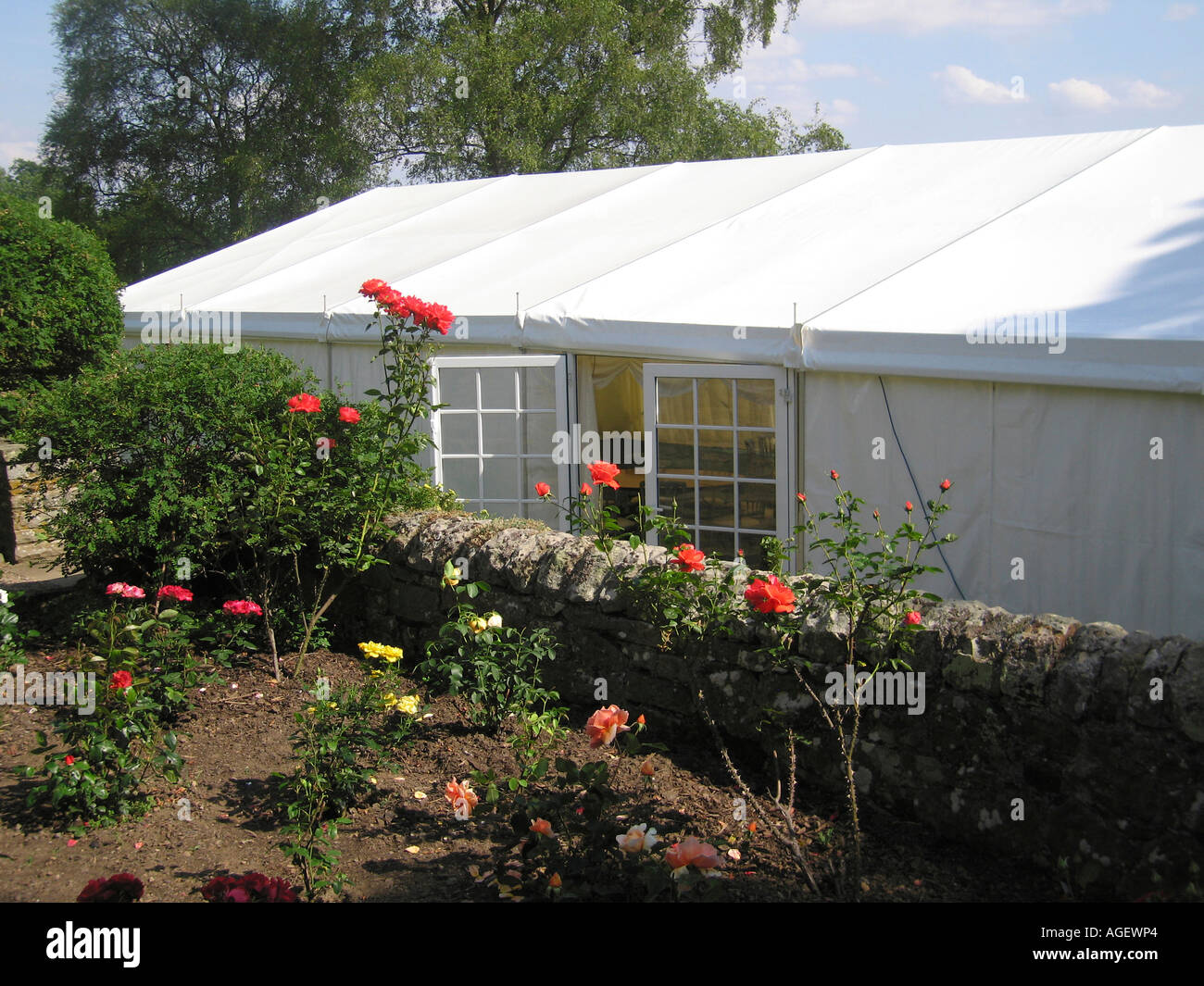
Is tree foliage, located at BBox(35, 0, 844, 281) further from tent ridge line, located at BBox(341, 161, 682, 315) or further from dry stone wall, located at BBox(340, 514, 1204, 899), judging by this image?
dry stone wall, located at BBox(340, 514, 1204, 899)

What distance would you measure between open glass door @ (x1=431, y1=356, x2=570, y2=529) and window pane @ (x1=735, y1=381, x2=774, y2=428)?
1.47 metres

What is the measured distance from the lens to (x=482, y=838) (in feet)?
10.5

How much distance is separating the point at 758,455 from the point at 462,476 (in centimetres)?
251

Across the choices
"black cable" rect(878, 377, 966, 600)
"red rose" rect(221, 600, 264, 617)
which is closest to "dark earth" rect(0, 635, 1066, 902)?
"red rose" rect(221, 600, 264, 617)

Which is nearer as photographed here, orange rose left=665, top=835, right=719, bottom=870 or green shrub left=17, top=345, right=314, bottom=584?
orange rose left=665, top=835, right=719, bottom=870

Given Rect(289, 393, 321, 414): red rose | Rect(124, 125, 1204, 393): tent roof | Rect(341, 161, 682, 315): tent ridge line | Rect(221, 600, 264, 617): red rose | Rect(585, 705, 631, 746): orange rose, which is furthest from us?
Rect(341, 161, 682, 315): tent ridge line

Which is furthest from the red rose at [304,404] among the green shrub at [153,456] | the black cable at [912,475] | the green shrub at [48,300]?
the green shrub at [48,300]

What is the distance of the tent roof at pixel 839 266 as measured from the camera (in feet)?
17.4

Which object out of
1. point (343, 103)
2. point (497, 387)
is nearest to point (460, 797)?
point (497, 387)

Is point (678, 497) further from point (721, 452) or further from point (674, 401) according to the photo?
point (674, 401)

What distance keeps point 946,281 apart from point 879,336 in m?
0.74

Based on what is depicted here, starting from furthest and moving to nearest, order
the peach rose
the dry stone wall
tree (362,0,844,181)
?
tree (362,0,844,181) < the dry stone wall < the peach rose

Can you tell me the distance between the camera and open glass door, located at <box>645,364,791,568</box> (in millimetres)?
6270

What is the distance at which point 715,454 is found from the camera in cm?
655
